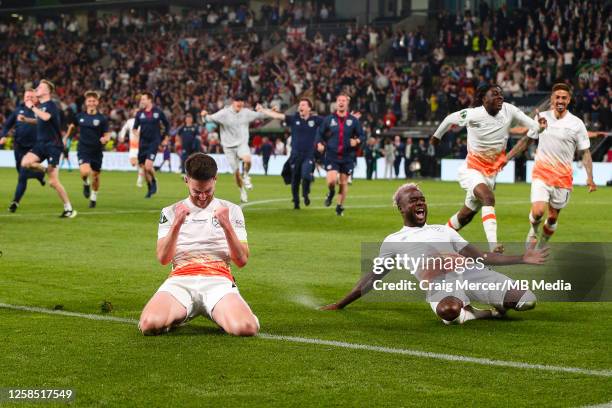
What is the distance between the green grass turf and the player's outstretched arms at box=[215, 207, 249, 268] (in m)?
0.58

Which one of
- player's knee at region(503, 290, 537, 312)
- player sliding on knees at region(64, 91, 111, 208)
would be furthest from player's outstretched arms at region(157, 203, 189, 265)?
player sliding on knees at region(64, 91, 111, 208)

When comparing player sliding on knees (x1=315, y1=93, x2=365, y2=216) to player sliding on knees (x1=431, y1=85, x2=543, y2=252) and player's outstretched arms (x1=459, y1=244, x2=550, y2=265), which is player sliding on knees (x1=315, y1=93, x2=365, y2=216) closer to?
player sliding on knees (x1=431, y1=85, x2=543, y2=252)

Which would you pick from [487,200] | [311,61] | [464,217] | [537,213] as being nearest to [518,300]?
[487,200]

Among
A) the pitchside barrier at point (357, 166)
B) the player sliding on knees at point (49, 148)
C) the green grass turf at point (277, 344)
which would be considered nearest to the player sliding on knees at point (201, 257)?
the green grass turf at point (277, 344)

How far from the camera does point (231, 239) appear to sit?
7660 millimetres

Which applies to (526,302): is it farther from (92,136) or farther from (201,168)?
(92,136)

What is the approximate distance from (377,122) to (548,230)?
33.4 meters

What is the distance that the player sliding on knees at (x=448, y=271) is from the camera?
27.3 ft

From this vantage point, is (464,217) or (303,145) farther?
(303,145)

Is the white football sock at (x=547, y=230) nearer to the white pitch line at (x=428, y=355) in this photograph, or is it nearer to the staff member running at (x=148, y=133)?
the white pitch line at (x=428, y=355)

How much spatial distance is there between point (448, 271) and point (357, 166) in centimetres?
3585

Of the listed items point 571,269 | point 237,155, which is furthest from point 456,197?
point 571,269

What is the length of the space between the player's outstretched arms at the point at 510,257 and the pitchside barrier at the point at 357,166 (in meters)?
28.7

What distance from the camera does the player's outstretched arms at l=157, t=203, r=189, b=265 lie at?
7473mm
